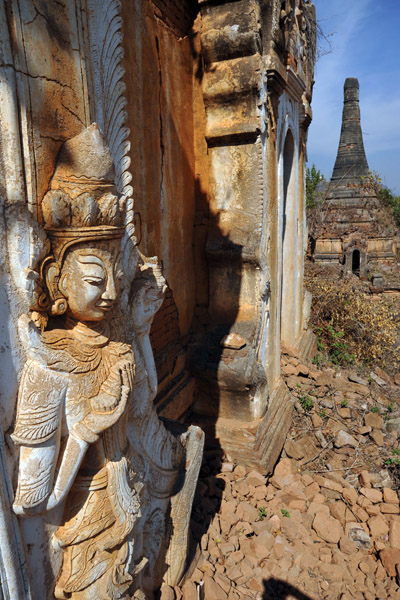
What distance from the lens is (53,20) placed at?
159 centimetres

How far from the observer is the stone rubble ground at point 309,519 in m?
2.89

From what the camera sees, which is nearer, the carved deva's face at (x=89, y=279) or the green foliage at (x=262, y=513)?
the carved deva's face at (x=89, y=279)

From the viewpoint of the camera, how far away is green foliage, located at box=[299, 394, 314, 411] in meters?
4.89

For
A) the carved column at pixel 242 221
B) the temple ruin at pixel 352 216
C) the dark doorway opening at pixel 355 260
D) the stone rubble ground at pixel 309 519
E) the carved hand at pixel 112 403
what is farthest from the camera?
the dark doorway opening at pixel 355 260

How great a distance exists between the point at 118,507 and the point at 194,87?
347 centimetres

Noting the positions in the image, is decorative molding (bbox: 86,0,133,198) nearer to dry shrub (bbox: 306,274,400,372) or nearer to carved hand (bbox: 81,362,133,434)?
carved hand (bbox: 81,362,133,434)

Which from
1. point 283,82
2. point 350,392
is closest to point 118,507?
point 283,82

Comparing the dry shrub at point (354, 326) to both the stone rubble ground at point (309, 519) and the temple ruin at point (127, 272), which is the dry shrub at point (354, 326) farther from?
the temple ruin at point (127, 272)

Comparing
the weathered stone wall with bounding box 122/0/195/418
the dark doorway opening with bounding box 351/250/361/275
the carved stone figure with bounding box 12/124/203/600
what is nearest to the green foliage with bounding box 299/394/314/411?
the weathered stone wall with bounding box 122/0/195/418

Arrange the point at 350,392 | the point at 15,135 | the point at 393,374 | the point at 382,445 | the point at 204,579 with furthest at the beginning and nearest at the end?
the point at 393,374 < the point at 350,392 < the point at 382,445 < the point at 204,579 < the point at 15,135

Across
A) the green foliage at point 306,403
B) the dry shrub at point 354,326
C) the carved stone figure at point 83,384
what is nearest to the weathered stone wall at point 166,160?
the carved stone figure at point 83,384

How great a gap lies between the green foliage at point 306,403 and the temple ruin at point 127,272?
862 mm

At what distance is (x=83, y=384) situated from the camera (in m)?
1.68

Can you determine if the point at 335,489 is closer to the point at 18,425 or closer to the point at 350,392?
the point at 350,392
